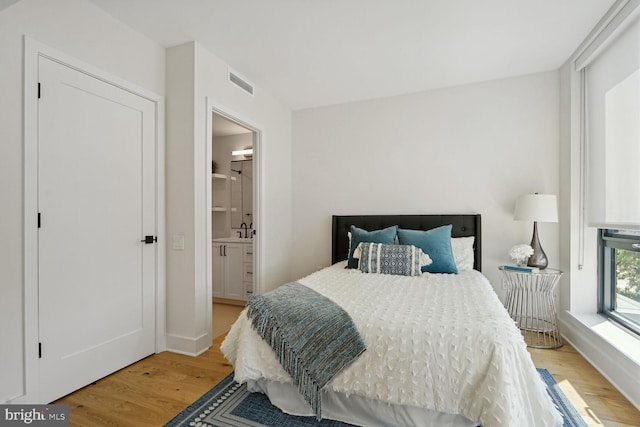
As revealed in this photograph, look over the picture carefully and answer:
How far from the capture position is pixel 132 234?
2.48m

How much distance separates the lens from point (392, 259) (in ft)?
9.52

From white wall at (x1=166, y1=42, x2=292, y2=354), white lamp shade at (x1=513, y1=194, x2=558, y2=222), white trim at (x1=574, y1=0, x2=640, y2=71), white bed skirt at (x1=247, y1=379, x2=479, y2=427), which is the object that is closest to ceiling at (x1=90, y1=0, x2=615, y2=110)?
white trim at (x1=574, y1=0, x2=640, y2=71)

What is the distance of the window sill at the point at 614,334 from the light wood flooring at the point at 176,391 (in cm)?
28

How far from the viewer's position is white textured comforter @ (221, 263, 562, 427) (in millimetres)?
1390

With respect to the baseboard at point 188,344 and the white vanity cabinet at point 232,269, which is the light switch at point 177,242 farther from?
the white vanity cabinet at point 232,269

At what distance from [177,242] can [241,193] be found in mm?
2438

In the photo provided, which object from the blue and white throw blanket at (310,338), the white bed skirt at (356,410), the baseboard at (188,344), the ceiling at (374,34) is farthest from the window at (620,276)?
→ the baseboard at (188,344)

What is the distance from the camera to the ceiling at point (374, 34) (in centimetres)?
220

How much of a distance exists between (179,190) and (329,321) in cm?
177

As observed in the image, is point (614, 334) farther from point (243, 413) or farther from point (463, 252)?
point (243, 413)

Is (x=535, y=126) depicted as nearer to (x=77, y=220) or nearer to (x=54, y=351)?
(x=77, y=220)

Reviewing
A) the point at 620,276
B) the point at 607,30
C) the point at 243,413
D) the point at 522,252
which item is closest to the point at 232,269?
the point at 243,413

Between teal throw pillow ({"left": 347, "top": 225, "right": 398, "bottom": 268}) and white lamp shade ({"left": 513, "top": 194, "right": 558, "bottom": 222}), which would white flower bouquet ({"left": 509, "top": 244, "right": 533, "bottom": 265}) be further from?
teal throw pillow ({"left": 347, "top": 225, "right": 398, "bottom": 268})

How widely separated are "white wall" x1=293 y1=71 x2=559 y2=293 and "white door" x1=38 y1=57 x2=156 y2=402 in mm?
2046
